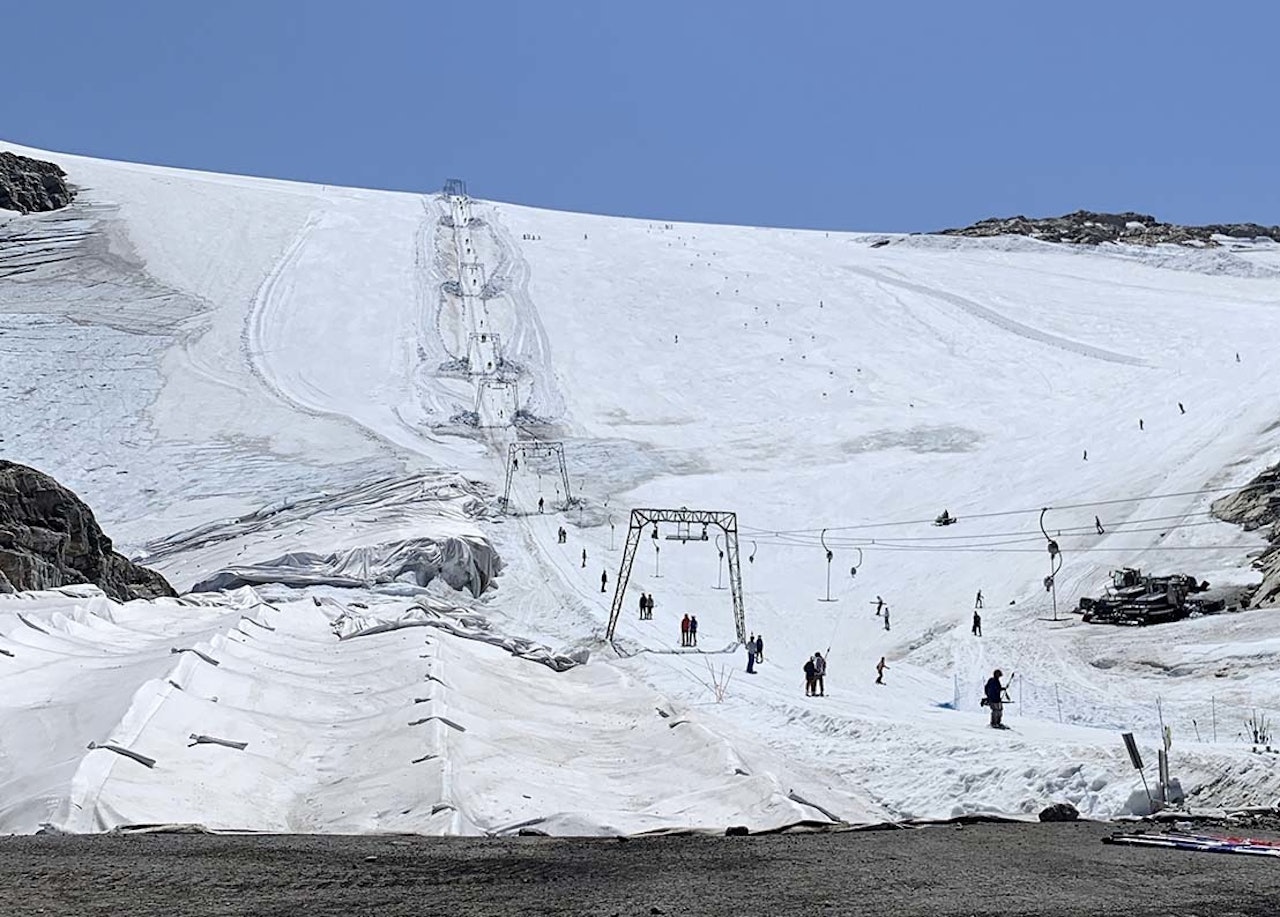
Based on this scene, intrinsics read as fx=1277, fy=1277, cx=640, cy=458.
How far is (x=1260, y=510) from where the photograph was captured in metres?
29.1

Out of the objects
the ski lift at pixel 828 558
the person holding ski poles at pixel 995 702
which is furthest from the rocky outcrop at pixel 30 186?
the person holding ski poles at pixel 995 702

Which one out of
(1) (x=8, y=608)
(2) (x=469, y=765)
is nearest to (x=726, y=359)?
(1) (x=8, y=608)

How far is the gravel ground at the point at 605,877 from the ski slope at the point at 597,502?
1265mm

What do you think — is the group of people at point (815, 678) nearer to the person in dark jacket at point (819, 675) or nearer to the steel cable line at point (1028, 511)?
the person in dark jacket at point (819, 675)

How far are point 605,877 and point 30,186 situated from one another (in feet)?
246

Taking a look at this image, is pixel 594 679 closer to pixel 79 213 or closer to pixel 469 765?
pixel 469 765

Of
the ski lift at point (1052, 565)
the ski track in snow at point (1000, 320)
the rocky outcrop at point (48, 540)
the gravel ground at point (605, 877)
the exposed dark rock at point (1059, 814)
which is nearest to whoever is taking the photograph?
the gravel ground at point (605, 877)

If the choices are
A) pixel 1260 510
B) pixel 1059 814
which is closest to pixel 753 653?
pixel 1059 814

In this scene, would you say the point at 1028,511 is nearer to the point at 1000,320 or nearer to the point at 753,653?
the point at 753,653

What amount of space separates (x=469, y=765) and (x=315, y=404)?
121ft

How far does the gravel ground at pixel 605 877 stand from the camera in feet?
22.5

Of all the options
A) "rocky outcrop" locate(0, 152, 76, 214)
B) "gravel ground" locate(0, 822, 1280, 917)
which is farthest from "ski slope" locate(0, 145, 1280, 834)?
"rocky outcrop" locate(0, 152, 76, 214)

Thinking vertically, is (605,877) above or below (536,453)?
below

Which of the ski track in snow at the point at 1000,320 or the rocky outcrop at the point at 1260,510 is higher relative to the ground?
the ski track in snow at the point at 1000,320
